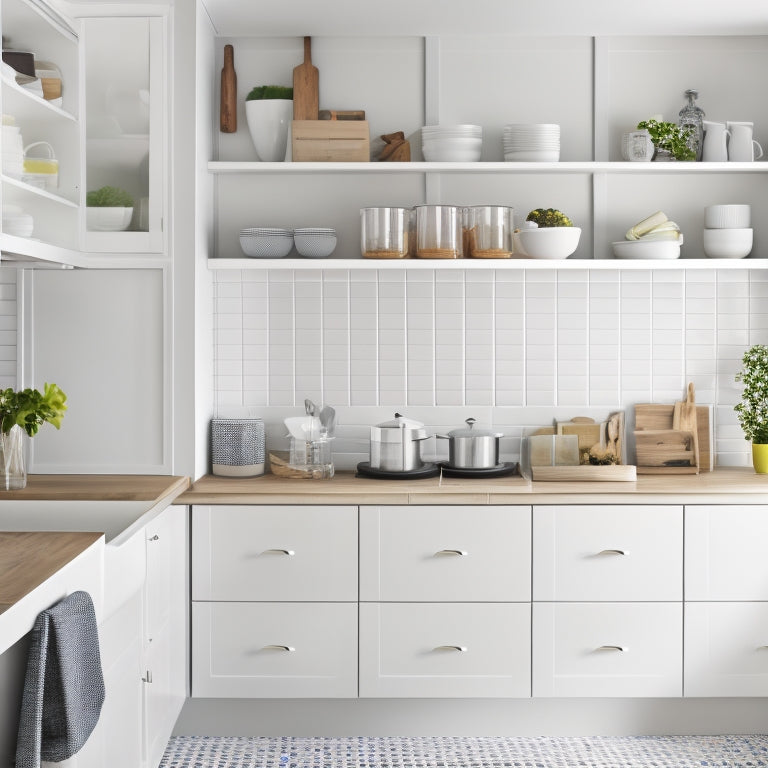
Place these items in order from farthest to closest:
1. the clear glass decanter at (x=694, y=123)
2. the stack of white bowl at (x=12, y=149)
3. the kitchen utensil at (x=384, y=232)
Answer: the clear glass decanter at (x=694, y=123) < the kitchen utensil at (x=384, y=232) < the stack of white bowl at (x=12, y=149)

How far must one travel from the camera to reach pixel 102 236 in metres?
2.99

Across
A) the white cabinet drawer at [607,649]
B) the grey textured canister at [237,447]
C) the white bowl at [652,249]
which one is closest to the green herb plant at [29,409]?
the grey textured canister at [237,447]

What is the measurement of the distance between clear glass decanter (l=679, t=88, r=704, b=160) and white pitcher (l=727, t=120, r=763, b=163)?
102 mm

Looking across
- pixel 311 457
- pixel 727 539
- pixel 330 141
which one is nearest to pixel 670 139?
pixel 330 141

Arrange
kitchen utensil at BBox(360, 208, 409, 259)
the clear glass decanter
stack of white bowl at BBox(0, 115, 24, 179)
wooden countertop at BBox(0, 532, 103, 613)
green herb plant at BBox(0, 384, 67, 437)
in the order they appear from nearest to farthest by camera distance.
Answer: wooden countertop at BBox(0, 532, 103, 613) < stack of white bowl at BBox(0, 115, 24, 179) < green herb plant at BBox(0, 384, 67, 437) < kitchen utensil at BBox(360, 208, 409, 259) < the clear glass decanter

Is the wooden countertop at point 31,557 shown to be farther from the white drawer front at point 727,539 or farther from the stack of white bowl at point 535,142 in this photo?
the stack of white bowl at point 535,142

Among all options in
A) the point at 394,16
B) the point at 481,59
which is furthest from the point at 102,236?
the point at 481,59

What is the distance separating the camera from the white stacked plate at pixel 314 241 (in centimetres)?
326

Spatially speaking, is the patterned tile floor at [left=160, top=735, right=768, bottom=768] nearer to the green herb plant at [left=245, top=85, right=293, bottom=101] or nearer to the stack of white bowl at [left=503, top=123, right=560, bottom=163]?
the stack of white bowl at [left=503, top=123, right=560, bottom=163]

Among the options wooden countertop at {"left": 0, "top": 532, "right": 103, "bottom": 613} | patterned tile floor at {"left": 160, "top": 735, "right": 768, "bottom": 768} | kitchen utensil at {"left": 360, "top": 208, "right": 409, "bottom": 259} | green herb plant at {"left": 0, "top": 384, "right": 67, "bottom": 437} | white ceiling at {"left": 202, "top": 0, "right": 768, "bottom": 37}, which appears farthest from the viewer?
kitchen utensil at {"left": 360, "top": 208, "right": 409, "bottom": 259}

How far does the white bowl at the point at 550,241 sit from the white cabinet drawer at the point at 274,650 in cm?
141

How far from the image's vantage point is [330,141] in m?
3.29

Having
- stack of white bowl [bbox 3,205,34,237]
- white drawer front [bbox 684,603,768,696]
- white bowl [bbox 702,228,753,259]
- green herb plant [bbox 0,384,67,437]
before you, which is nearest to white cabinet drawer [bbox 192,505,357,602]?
green herb plant [bbox 0,384,67,437]

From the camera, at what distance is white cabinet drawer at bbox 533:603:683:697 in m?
2.97
